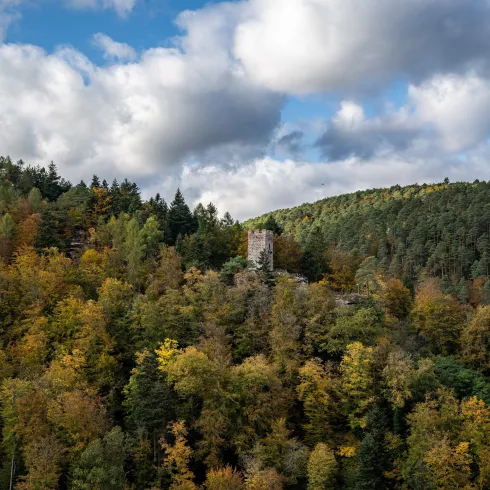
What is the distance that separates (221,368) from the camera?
129 feet

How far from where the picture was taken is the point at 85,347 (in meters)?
44.3

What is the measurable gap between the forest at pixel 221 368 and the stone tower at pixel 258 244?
Result: 191 cm

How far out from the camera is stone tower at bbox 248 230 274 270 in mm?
55219

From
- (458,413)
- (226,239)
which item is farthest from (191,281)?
Answer: (458,413)

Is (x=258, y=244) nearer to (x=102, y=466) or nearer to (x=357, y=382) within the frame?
(x=357, y=382)

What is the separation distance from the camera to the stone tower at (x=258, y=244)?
55.2m

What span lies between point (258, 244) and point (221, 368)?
19.3 meters

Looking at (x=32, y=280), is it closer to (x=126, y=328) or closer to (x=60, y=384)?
(x=126, y=328)

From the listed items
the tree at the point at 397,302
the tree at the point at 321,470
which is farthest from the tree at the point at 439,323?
the tree at the point at 321,470

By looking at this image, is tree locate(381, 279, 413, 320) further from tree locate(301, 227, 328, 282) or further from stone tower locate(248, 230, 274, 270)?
stone tower locate(248, 230, 274, 270)

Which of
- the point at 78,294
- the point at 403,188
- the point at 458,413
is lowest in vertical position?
the point at 458,413

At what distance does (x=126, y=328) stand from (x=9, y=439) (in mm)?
14326

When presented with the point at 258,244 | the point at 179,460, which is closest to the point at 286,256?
the point at 258,244

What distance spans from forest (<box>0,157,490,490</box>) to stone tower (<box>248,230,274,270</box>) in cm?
191
